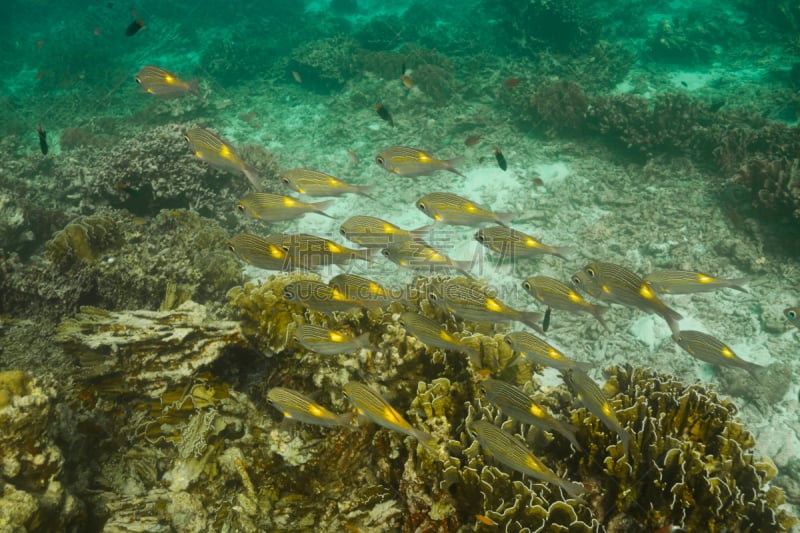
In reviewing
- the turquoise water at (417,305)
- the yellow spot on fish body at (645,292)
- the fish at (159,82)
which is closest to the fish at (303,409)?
the turquoise water at (417,305)

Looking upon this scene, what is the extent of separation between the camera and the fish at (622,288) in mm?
3428

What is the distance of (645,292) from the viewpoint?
11.3 feet

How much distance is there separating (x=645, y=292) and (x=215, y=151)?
14.1 feet

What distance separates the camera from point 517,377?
4035 mm

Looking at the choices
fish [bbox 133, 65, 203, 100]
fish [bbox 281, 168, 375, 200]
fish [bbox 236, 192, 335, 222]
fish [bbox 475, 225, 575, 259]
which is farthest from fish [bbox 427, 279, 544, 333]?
fish [bbox 133, 65, 203, 100]

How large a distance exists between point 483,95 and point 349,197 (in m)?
6.80

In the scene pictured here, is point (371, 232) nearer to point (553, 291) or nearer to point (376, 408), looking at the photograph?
point (553, 291)

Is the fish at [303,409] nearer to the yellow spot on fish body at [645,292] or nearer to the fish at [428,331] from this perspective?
the fish at [428,331]

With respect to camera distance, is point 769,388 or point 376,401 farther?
point 769,388

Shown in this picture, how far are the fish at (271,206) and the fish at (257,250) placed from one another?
659 mm

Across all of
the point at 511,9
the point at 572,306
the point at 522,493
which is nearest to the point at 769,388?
the point at 572,306

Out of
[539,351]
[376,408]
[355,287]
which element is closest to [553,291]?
[539,351]

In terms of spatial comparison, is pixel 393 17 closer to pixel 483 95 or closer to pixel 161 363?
pixel 483 95

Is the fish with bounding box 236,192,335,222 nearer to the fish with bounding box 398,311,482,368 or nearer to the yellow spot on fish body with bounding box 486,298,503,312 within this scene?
the fish with bounding box 398,311,482,368
